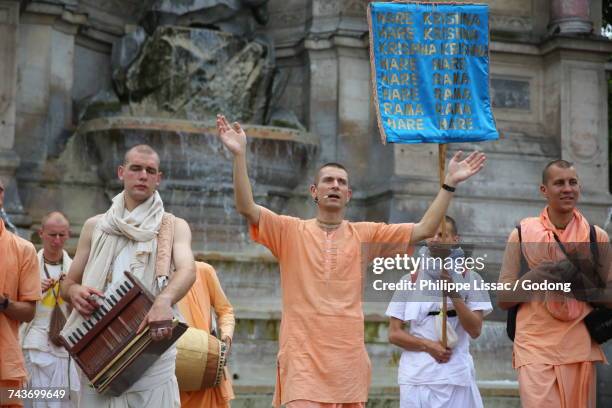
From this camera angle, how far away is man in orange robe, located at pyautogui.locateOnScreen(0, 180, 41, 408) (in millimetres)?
6133

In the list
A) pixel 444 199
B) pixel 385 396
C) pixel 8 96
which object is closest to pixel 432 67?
pixel 444 199

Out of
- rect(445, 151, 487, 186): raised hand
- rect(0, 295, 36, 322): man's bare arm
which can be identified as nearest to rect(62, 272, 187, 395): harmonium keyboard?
rect(0, 295, 36, 322): man's bare arm

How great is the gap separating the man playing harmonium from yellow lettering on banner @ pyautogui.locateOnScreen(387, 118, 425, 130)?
177 centimetres

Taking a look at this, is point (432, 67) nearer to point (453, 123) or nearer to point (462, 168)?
point (453, 123)

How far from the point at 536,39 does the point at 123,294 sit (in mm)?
10800

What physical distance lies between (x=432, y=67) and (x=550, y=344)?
194cm

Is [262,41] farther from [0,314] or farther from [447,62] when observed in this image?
[0,314]

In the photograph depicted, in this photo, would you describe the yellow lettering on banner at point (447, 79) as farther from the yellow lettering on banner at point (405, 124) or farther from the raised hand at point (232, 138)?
the raised hand at point (232, 138)

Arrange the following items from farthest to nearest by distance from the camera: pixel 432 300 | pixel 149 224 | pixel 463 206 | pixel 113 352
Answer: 1. pixel 463 206
2. pixel 432 300
3. pixel 149 224
4. pixel 113 352

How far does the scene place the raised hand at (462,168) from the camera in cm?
613

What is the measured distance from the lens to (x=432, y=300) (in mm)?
7016

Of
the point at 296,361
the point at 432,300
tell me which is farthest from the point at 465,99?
the point at 296,361

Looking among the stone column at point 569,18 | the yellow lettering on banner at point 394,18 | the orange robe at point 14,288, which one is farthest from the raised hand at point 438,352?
the stone column at point 569,18

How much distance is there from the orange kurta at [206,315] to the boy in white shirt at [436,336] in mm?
1083
